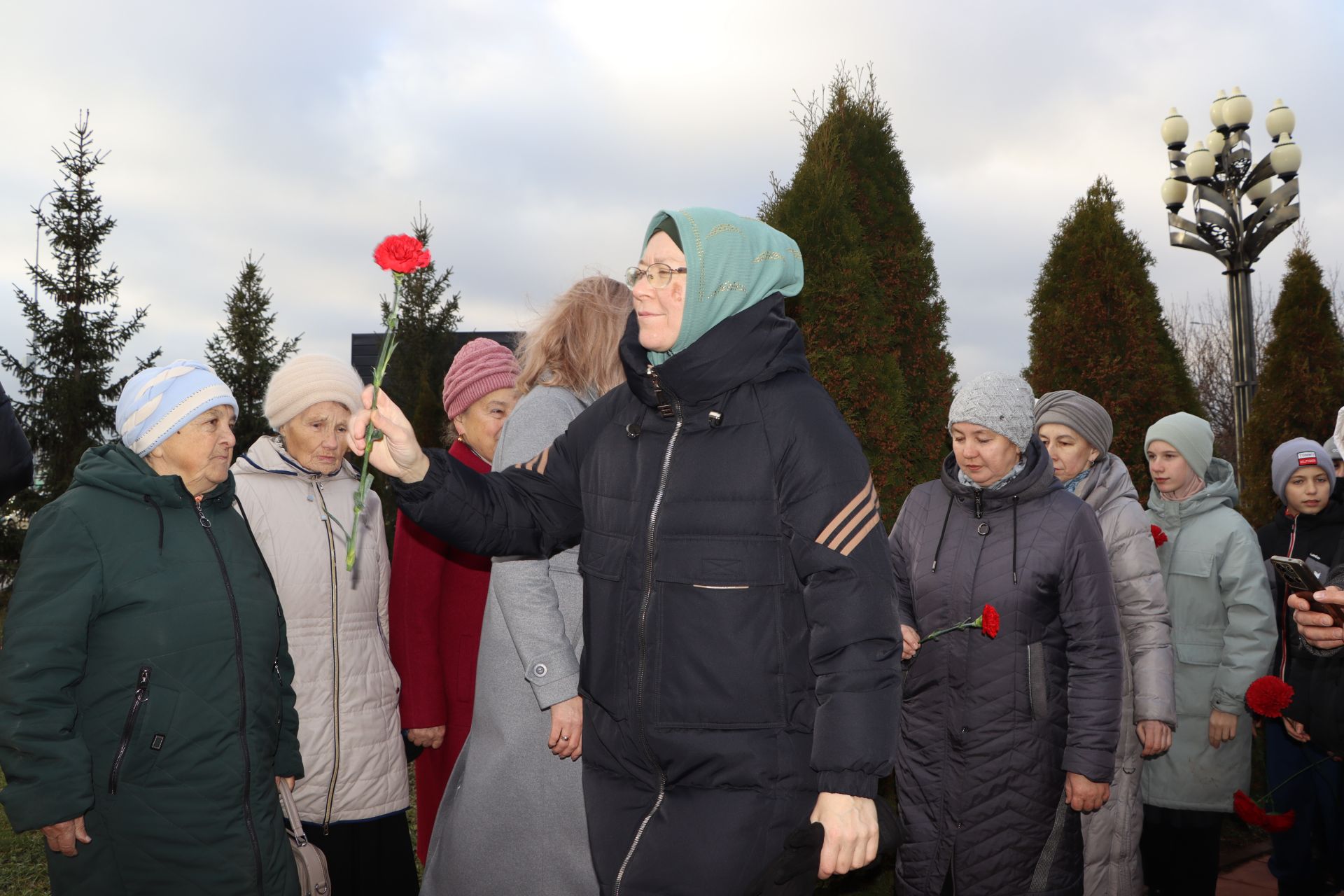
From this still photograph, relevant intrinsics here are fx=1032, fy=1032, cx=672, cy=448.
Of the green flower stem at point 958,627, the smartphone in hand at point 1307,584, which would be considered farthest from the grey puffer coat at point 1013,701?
the smartphone in hand at point 1307,584

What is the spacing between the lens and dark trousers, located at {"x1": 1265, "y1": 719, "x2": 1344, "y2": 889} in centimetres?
497

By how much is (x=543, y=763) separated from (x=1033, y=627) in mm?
1871

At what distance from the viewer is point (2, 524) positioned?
1756 centimetres

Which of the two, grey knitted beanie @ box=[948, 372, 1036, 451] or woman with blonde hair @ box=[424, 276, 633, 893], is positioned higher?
grey knitted beanie @ box=[948, 372, 1036, 451]

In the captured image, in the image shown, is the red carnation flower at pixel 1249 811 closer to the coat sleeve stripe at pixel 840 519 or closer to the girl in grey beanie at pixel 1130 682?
the girl in grey beanie at pixel 1130 682

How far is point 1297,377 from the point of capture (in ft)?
33.6

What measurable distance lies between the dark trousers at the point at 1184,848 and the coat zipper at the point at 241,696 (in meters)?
3.76

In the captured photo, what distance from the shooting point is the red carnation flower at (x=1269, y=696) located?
4.23 metres

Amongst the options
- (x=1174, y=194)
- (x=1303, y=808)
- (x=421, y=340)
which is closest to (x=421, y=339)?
(x=421, y=340)

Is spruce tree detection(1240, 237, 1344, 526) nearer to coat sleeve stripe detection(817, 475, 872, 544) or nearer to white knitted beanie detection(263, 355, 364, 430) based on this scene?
white knitted beanie detection(263, 355, 364, 430)

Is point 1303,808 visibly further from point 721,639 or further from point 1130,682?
point 721,639

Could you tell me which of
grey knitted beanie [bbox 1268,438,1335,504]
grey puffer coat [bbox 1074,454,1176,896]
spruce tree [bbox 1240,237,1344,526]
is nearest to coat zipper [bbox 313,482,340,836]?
grey puffer coat [bbox 1074,454,1176,896]

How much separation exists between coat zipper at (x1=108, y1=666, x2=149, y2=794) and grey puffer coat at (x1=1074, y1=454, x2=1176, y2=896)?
134 inches

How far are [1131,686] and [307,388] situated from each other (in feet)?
11.4
